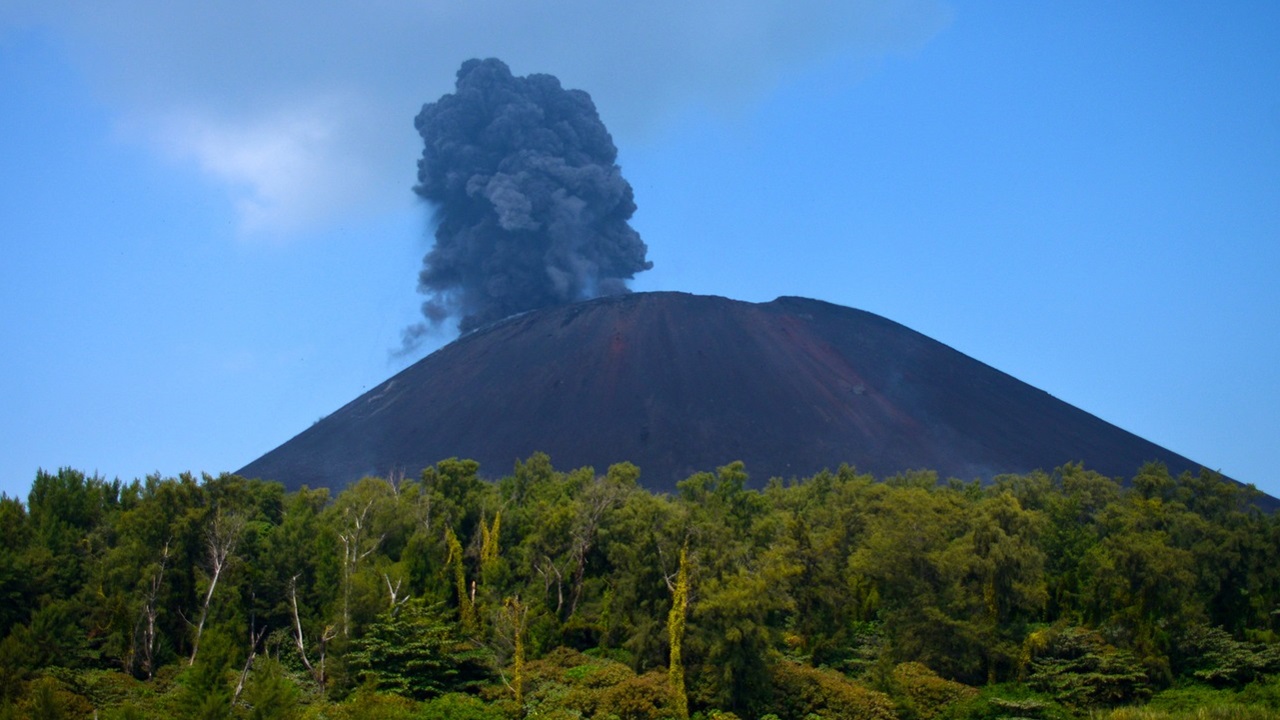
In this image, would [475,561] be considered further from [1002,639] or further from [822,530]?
[1002,639]

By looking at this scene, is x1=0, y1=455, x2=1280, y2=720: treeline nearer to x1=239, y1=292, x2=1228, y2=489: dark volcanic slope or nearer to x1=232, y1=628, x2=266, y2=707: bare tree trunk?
x1=232, y1=628, x2=266, y2=707: bare tree trunk

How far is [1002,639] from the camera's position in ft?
133

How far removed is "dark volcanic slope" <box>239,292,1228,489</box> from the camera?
319 feet

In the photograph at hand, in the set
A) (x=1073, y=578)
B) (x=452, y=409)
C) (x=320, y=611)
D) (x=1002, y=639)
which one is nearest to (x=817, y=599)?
(x=1002, y=639)

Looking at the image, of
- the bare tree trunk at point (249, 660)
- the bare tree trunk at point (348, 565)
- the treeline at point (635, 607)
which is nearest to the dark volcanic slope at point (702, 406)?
the treeline at point (635, 607)

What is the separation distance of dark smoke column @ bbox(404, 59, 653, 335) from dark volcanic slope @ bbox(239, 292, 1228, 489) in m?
14.7

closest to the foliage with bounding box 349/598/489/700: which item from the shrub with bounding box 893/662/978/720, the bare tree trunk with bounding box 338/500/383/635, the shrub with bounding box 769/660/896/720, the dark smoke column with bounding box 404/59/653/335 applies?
the bare tree trunk with bounding box 338/500/383/635

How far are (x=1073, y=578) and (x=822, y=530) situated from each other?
33.0ft

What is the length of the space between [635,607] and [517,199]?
10451 cm

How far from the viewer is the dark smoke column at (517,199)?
14375cm

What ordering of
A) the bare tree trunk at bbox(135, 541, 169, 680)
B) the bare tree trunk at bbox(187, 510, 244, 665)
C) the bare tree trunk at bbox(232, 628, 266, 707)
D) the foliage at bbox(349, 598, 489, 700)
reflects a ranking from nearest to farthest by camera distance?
the bare tree trunk at bbox(232, 628, 266, 707)
the foliage at bbox(349, 598, 489, 700)
the bare tree trunk at bbox(135, 541, 169, 680)
the bare tree trunk at bbox(187, 510, 244, 665)

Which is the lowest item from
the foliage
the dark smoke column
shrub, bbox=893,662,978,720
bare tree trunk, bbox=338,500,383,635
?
shrub, bbox=893,662,978,720

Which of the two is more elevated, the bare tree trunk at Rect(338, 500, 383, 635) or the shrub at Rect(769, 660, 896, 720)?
the bare tree trunk at Rect(338, 500, 383, 635)

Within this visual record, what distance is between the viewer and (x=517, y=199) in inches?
5566
